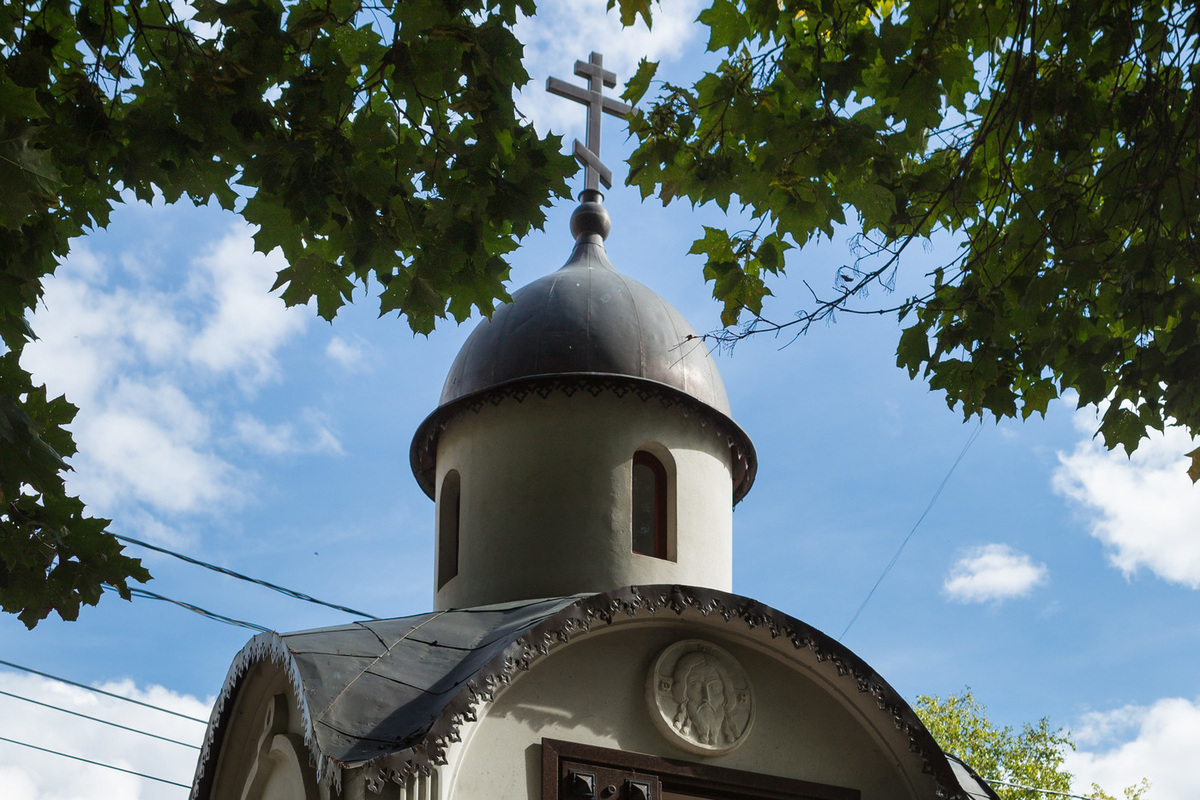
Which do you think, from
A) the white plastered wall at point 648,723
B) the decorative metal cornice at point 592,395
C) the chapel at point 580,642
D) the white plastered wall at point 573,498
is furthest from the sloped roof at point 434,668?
the decorative metal cornice at point 592,395

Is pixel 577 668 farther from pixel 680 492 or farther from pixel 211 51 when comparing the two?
pixel 211 51

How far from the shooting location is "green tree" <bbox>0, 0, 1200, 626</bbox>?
5.05 meters

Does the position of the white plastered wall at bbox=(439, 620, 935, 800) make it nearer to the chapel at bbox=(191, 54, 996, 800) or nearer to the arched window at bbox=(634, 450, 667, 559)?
the chapel at bbox=(191, 54, 996, 800)

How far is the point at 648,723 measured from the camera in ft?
27.7

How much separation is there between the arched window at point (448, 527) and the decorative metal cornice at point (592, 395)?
35cm

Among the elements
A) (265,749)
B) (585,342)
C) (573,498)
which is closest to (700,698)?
(573,498)

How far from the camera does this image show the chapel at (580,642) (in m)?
7.62

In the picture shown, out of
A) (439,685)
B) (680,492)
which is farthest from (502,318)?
(439,685)

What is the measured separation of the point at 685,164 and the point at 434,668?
371 centimetres

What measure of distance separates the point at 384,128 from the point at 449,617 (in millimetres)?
4351

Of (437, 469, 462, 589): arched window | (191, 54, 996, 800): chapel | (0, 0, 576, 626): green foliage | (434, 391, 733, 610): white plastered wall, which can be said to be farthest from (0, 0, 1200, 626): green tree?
(437, 469, 462, 589): arched window

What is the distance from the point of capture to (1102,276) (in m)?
5.91

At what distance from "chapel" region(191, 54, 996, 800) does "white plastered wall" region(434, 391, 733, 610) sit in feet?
0.06

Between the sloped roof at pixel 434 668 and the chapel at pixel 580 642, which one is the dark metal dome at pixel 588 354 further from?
the sloped roof at pixel 434 668
